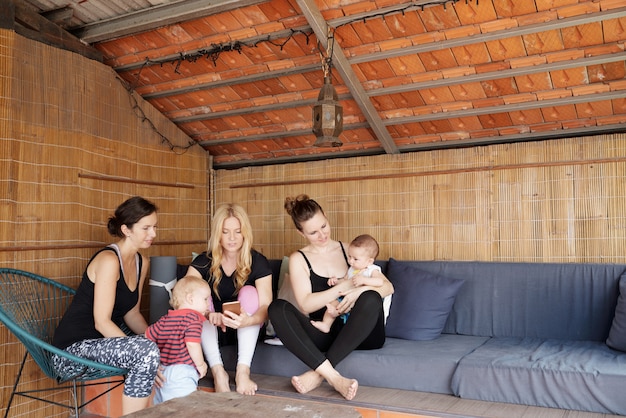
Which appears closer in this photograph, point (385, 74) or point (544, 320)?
point (544, 320)

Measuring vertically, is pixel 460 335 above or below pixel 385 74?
below

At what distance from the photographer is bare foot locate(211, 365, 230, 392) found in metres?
3.06

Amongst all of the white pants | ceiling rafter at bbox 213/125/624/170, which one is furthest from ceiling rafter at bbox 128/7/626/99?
the white pants

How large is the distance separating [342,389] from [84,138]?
2497 millimetres

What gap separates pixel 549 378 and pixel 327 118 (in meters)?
1.69

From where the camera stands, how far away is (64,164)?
3.84 metres

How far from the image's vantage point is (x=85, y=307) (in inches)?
121

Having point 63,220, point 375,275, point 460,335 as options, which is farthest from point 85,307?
point 460,335

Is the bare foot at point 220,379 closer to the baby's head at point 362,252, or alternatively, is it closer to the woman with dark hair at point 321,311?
the woman with dark hair at point 321,311

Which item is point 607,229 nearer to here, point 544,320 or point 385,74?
point 544,320

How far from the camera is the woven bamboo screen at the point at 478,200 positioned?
3.62 meters

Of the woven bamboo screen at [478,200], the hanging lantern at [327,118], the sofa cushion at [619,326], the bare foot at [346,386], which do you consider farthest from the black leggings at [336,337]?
the woven bamboo screen at [478,200]

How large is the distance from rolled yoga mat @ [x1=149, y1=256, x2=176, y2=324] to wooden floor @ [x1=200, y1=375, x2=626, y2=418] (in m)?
1.27

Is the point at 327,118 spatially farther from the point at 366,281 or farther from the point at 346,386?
the point at 346,386
